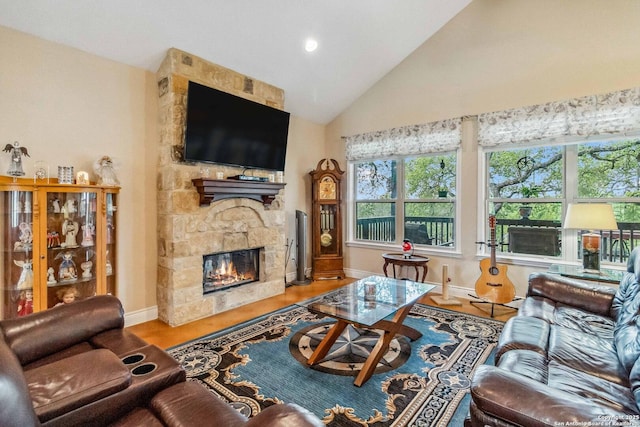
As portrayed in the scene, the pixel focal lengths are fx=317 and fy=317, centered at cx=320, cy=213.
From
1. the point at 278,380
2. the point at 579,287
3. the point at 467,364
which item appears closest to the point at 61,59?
the point at 278,380

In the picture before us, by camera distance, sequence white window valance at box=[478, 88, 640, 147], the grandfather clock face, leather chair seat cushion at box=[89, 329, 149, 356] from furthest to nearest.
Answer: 1. the grandfather clock face
2. white window valance at box=[478, 88, 640, 147]
3. leather chair seat cushion at box=[89, 329, 149, 356]

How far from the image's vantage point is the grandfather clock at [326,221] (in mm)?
5086

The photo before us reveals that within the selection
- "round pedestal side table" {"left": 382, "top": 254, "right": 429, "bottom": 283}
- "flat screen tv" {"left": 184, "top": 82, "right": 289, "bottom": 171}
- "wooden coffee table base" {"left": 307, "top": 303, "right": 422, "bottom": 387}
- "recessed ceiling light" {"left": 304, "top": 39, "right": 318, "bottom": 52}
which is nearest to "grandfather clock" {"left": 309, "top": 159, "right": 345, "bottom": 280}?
"flat screen tv" {"left": 184, "top": 82, "right": 289, "bottom": 171}

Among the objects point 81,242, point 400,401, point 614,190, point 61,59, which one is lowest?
point 400,401

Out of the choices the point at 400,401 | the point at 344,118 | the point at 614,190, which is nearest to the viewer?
the point at 400,401

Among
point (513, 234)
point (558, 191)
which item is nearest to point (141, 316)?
point (513, 234)

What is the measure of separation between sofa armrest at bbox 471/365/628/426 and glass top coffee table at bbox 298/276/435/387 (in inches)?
39.4

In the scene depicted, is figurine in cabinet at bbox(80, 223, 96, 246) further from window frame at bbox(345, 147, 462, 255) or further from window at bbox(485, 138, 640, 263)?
window at bbox(485, 138, 640, 263)

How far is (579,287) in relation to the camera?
2.49 m

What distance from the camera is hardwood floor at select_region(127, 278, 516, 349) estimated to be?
2988 millimetres

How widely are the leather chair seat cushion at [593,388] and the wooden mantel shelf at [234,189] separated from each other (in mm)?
3150

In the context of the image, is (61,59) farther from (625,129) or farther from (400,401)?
(625,129)

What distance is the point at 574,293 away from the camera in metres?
2.46

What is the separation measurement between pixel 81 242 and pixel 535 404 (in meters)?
3.44
